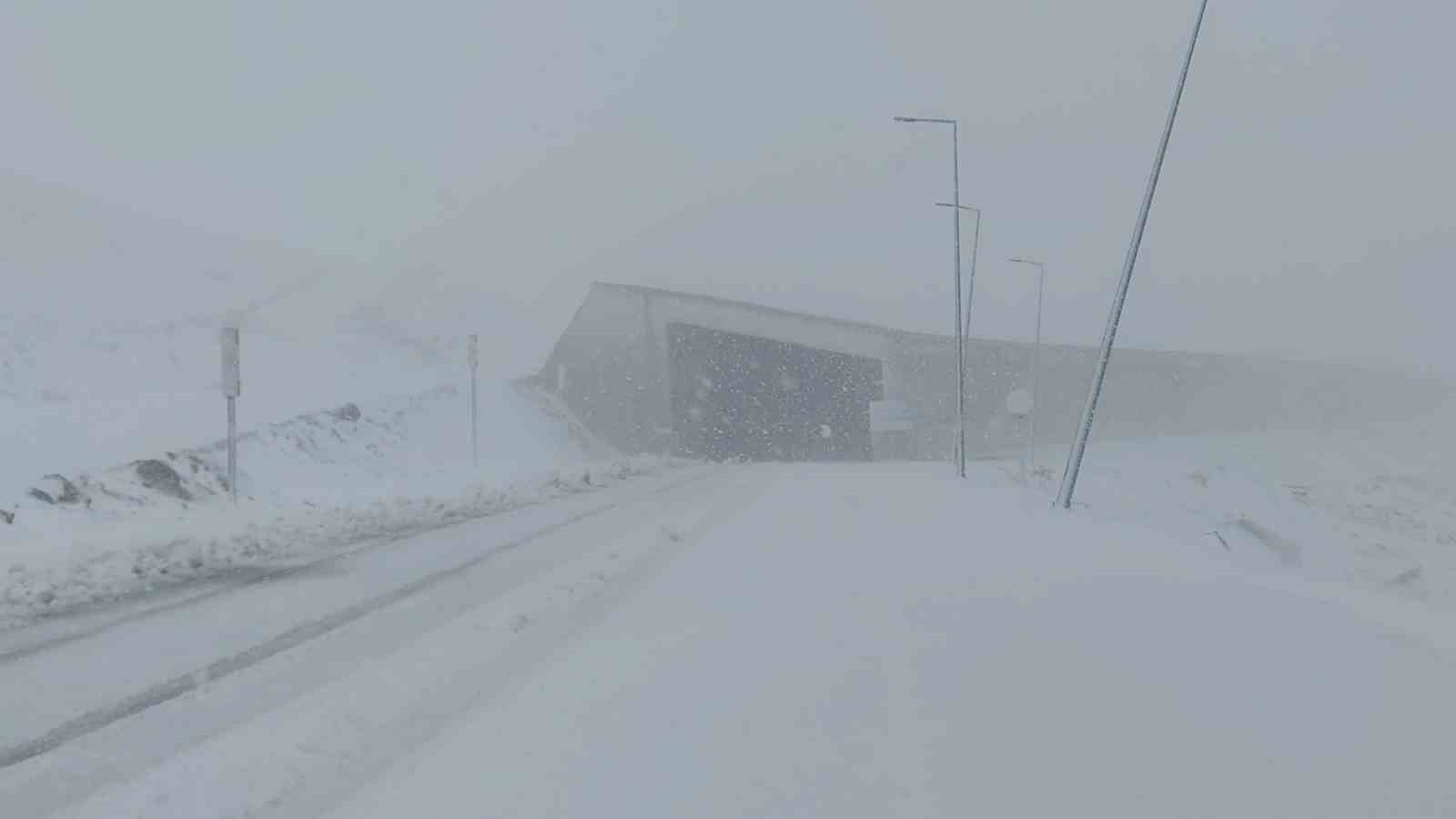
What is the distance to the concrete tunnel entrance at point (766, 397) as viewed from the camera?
54031 mm

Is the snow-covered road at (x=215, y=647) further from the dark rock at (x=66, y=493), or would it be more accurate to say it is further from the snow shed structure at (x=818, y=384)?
the snow shed structure at (x=818, y=384)

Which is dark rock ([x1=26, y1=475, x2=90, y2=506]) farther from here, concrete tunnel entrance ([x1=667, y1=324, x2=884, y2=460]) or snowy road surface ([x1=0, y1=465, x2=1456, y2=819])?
concrete tunnel entrance ([x1=667, y1=324, x2=884, y2=460])

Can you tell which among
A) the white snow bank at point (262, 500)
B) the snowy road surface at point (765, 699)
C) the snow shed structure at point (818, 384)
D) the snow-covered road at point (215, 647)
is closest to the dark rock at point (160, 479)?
the white snow bank at point (262, 500)

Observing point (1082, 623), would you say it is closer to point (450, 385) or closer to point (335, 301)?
point (450, 385)

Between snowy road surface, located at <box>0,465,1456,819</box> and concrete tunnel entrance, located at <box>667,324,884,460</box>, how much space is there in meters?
42.8

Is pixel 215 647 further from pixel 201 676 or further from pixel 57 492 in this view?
pixel 57 492

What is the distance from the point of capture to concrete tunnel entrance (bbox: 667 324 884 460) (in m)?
54.0

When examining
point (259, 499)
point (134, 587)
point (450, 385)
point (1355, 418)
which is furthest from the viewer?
point (1355, 418)

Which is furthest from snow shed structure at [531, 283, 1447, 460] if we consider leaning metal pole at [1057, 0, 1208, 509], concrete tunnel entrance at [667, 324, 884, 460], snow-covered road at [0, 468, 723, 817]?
snow-covered road at [0, 468, 723, 817]

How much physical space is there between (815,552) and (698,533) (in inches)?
108

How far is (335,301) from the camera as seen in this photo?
65250 mm

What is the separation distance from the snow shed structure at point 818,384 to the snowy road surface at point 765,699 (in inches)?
1640

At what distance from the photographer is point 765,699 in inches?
204

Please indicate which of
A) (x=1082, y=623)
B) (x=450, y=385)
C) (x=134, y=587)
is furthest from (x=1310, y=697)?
(x=450, y=385)
